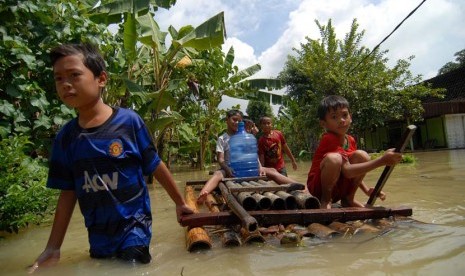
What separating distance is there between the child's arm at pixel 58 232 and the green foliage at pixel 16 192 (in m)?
1.52

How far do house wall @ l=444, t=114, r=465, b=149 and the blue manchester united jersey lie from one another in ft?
69.3

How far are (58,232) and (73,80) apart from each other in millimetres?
800

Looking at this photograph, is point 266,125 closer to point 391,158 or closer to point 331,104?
point 331,104

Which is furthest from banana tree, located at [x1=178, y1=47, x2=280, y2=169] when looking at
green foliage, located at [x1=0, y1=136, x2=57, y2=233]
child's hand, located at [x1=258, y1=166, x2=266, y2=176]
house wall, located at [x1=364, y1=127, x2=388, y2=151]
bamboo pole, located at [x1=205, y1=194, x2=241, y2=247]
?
house wall, located at [x1=364, y1=127, x2=388, y2=151]

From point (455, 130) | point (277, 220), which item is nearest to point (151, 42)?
point (277, 220)

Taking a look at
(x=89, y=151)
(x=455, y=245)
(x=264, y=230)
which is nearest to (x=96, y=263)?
(x=89, y=151)

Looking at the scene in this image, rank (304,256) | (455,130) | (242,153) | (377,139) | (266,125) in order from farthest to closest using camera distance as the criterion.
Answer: (377,139) < (455,130) < (266,125) < (242,153) < (304,256)

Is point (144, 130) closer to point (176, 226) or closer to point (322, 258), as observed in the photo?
point (322, 258)

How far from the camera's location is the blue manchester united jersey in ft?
6.51

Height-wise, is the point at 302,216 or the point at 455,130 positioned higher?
the point at 455,130

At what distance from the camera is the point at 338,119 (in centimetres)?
344

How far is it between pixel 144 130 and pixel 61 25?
4.03 metres

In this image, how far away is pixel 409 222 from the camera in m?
3.06

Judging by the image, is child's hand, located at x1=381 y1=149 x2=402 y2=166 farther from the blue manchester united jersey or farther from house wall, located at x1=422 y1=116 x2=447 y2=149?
house wall, located at x1=422 y1=116 x2=447 y2=149
